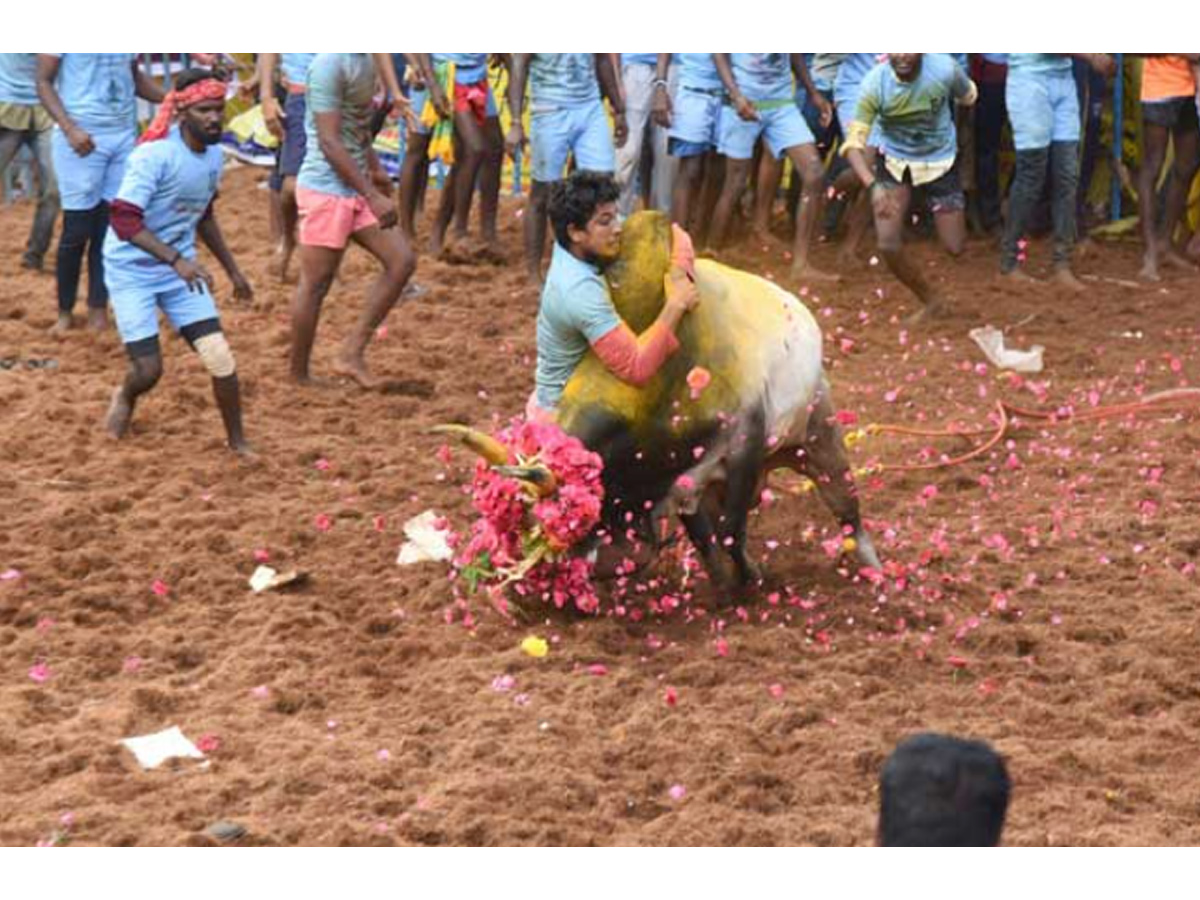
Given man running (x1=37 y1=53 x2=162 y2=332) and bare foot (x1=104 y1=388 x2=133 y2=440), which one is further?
man running (x1=37 y1=53 x2=162 y2=332)

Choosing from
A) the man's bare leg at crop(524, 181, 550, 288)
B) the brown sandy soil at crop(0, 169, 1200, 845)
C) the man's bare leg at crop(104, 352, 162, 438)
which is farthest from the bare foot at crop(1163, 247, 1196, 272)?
the man's bare leg at crop(104, 352, 162, 438)

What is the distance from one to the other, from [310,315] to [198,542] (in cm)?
209

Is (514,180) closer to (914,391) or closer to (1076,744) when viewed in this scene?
(914,391)

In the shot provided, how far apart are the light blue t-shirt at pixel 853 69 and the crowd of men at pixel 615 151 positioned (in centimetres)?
1

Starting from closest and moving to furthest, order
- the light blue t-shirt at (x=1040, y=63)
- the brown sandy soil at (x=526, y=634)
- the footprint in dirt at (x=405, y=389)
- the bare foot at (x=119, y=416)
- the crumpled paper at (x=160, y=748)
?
the brown sandy soil at (x=526, y=634), the crumpled paper at (x=160, y=748), the bare foot at (x=119, y=416), the footprint in dirt at (x=405, y=389), the light blue t-shirt at (x=1040, y=63)

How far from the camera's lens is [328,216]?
10648 mm

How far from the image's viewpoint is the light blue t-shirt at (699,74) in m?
12.9

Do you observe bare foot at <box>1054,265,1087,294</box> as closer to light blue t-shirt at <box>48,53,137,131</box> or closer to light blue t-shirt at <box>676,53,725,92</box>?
light blue t-shirt at <box>676,53,725,92</box>

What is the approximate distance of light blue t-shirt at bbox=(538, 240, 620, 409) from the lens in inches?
304

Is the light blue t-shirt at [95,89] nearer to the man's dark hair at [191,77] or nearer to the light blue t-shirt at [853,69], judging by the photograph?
the man's dark hair at [191,77]

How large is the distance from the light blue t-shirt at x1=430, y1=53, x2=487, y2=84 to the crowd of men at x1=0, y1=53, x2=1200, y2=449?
0.04ft

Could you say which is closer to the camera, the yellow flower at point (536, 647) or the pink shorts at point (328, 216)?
the yellow flower at point (536, 647)

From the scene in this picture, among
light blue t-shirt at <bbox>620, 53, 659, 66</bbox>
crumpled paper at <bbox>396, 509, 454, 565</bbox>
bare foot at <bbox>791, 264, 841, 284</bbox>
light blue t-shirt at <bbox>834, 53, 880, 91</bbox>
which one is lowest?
bare foot at <bbox>791, 264, 841, 284</bbox>

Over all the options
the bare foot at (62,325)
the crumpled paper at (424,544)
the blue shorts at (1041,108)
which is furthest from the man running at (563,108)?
the crumpled paper at (424,544)
